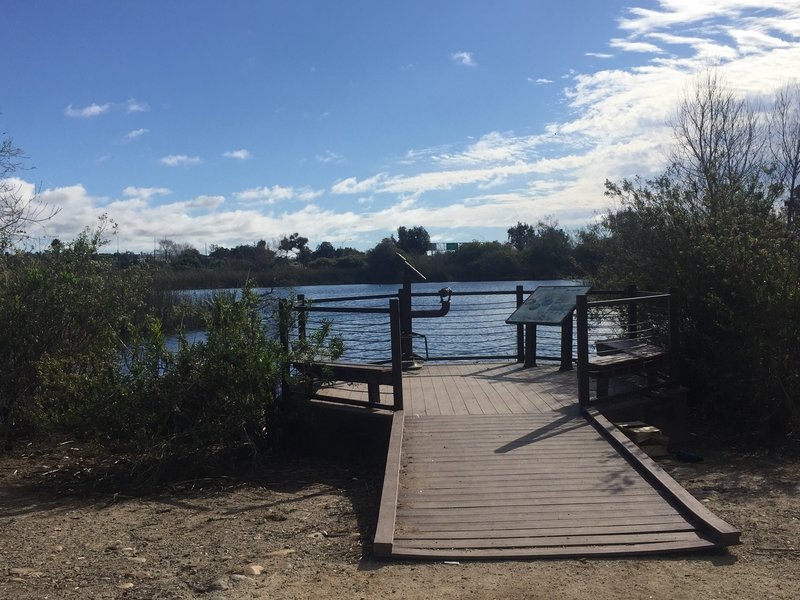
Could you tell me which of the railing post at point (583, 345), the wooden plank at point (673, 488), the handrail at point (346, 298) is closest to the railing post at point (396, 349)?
the handrail at point (346, 298)

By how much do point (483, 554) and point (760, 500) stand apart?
268 cm

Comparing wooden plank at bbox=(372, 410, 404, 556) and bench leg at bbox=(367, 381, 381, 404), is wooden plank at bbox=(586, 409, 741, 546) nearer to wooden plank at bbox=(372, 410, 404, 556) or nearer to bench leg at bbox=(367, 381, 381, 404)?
wooden plank at bbox=(372, 410, 404, 556)

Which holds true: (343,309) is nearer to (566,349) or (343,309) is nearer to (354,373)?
(354,373)

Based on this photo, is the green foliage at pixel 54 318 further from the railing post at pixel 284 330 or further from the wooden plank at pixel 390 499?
the wooden plank at pixel 390 499

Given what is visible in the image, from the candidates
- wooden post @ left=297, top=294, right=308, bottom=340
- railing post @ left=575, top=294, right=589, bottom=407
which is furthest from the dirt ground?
wooden post @ left=297, top=294, right=308, bottom=340

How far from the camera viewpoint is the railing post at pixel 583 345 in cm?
719

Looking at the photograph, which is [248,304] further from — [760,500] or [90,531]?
[760,500]

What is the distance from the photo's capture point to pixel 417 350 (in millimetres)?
11828

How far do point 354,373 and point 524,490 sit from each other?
2.72m

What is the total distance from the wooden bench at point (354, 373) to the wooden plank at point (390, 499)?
0.66m

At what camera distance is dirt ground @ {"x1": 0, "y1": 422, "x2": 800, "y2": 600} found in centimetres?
394

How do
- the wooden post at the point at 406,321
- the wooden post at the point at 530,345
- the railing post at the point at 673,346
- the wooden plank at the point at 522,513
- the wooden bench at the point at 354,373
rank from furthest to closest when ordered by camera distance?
the wooden post at the point at 530,345 < the wooden post at the point at 406,321 < the railing post at the point at 673,346 < the wooden bench at the point at 354,373 < the wooden plank at the point at 522,513

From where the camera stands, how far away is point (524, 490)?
17.5 ft

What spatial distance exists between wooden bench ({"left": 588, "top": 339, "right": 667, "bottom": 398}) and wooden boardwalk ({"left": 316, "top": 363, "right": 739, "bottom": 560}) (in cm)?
42
